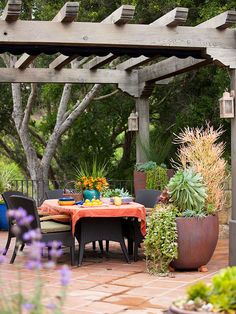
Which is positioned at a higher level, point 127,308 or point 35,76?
point 35,76

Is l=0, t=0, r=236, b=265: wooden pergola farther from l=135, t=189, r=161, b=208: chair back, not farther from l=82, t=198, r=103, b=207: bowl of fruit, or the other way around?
l=82, t=198, r=103, b=207: bowl of fruit

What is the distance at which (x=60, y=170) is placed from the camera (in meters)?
16.0

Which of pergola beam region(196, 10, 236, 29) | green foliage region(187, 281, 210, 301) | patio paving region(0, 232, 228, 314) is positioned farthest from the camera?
pergola beam region(196, 10, 236, 29)

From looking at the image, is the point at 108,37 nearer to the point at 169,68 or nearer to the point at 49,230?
the point at 49,230

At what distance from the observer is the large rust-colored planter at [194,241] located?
5.88 m

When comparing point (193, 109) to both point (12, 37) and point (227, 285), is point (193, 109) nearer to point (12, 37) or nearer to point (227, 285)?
point (12, 37)

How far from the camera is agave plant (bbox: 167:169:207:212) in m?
5.86

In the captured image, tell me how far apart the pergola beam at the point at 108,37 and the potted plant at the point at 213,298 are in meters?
3.95

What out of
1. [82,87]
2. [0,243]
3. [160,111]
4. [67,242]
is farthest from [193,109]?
[67,242]

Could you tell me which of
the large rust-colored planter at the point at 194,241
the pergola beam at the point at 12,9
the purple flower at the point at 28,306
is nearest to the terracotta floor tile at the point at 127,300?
the large rust-colored planter at the point at 194,241

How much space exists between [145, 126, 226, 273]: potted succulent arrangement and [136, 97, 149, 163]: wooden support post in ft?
12.3

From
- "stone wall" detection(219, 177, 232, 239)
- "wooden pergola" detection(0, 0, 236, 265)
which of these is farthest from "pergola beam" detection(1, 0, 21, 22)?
"stone wall" detection(219, 177, 232, 239)

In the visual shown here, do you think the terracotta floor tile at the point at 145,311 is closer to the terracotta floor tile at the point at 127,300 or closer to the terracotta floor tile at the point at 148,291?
the terracotta floor tile at the point at 127,300

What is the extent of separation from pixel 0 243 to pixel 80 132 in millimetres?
6153
